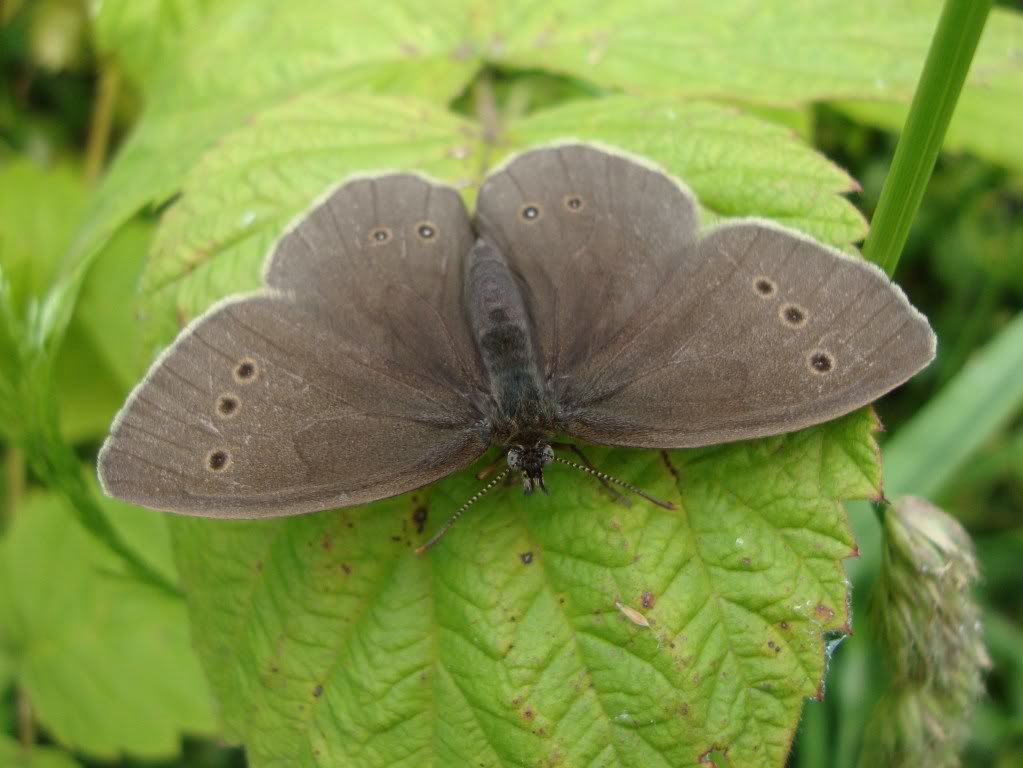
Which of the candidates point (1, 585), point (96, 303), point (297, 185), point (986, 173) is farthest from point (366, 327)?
point (986, 173)

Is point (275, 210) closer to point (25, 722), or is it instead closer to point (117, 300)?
point (117, 300)

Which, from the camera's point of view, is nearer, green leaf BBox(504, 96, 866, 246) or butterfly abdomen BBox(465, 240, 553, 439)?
green leaf BBox(504, 96, 866, 246)

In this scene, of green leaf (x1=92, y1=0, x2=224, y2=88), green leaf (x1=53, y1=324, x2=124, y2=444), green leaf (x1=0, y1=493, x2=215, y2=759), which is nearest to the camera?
green leaf (x1=92, y1=0, x2=224, y2=88)

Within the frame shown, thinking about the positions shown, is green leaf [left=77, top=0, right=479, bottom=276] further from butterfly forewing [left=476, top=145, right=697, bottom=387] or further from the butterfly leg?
the butterfly leg

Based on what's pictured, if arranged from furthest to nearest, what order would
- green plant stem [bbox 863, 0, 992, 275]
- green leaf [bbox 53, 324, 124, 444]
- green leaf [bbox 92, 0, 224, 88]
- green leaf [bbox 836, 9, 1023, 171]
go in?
1. green leaf [bbox 53, 324, 124, 444]
2. green leaf [bbox 92, 0, 224, 88]
3. green leaf [bbox 836, 9, 1023, 171]
4. green plant stem [bbox 863, 0, 992, 275]

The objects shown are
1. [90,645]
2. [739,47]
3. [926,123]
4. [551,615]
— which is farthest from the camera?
[90,645]

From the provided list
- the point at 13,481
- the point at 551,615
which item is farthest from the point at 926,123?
the point at 13,481

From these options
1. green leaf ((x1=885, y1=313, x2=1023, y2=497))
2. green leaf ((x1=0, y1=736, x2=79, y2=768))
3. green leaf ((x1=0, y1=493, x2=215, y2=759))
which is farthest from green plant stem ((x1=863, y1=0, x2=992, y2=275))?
green leaf ((x1=0, y1=736, x2=79, y2=768))
